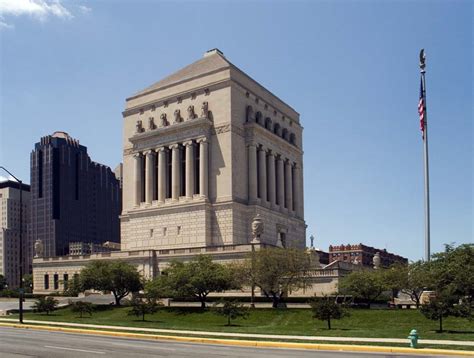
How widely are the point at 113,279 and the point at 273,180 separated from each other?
3188 cm

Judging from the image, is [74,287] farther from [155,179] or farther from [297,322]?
[297,322]

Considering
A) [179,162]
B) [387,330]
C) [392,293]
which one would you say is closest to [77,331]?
[387,330]

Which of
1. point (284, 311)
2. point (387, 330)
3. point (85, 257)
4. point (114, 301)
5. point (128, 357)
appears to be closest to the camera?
point (128, 357)

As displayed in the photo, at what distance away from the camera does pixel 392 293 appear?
223 ft

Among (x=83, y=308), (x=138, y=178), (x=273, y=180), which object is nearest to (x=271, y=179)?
(x=273, y=180)

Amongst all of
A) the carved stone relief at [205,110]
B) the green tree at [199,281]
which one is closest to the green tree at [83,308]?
the green tree at [199,281]

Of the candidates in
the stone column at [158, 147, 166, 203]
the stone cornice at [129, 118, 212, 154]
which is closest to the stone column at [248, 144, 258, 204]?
the stone cornice at [129, 118, 212, 154]

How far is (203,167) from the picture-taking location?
79188 millimetres

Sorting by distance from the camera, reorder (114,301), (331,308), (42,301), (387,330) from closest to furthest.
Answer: (387,330) → (331,308) → (42,301) → (114,301)

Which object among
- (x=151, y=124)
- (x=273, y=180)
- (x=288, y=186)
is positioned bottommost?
(x=288, y=186)

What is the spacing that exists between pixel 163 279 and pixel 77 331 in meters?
19.2

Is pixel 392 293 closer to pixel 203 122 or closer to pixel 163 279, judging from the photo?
pixel 163 279

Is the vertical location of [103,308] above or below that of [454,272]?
below

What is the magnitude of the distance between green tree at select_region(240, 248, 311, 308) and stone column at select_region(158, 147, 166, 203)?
27326mm
